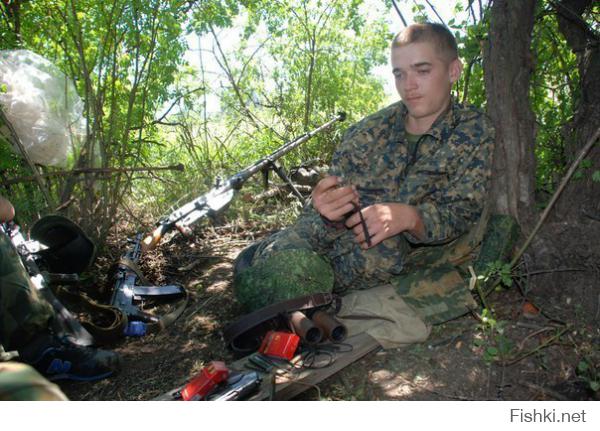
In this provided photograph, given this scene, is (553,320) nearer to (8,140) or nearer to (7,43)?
(8,140)

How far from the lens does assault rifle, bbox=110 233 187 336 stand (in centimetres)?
318

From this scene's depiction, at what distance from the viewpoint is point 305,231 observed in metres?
3.17

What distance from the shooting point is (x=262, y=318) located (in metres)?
2.63

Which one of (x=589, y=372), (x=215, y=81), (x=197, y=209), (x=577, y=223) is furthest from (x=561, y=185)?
(x=215, y=81)

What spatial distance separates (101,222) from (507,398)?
11.4ft

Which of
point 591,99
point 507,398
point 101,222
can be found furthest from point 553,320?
point 101,222

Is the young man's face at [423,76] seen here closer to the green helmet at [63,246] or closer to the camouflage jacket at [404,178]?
the camouflage jacket at [404,178]

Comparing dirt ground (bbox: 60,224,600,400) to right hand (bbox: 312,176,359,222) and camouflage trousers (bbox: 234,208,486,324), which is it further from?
right hand (bbox: 312,176,359,222)

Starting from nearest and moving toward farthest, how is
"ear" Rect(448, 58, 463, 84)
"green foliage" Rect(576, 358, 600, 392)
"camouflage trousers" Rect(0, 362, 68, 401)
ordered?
"camouflage trousers" Rect(0, 362, 68, 401) → "green foliage" Rect(576, 358, 600, 392) → "ear" Rect(448, 58, 463, 84)

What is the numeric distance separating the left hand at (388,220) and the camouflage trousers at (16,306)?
5.33 feet

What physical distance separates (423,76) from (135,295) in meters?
2.18

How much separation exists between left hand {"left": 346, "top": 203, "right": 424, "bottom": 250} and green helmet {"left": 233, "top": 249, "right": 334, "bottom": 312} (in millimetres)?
331

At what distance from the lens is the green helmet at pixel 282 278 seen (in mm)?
2811

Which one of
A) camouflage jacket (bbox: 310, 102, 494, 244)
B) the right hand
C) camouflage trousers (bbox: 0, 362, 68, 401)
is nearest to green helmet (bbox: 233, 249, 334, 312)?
the right hand
